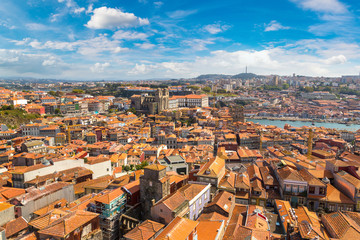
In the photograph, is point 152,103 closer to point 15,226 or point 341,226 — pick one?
point 15,226

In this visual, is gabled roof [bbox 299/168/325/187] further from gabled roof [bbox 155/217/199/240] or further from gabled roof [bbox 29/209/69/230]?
gabled roof [bbox 29/209/69/230]

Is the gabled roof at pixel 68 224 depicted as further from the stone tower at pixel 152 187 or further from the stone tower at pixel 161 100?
the stone tower at pixel 161 100

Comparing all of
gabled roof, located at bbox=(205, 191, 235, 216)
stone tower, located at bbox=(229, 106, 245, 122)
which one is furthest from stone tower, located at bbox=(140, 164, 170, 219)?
stone tower, located at bbox=(229, 106, 245, 122)

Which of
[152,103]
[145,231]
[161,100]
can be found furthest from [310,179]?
[161,100]

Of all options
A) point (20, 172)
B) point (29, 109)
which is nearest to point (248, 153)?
point (20, 172)

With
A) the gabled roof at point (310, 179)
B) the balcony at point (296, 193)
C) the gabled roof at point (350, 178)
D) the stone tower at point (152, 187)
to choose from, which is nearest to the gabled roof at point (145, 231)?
the stone tower at point (152, 187)

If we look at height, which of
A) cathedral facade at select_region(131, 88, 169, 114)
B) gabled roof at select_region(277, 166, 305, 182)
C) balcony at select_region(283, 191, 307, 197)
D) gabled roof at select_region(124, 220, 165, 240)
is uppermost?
cathedral facade at select_region(131, 88, 169, 114)

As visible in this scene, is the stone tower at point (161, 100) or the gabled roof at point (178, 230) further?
the stone tower at point (161, 100)

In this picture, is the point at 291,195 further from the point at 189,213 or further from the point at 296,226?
the point at 189,213
